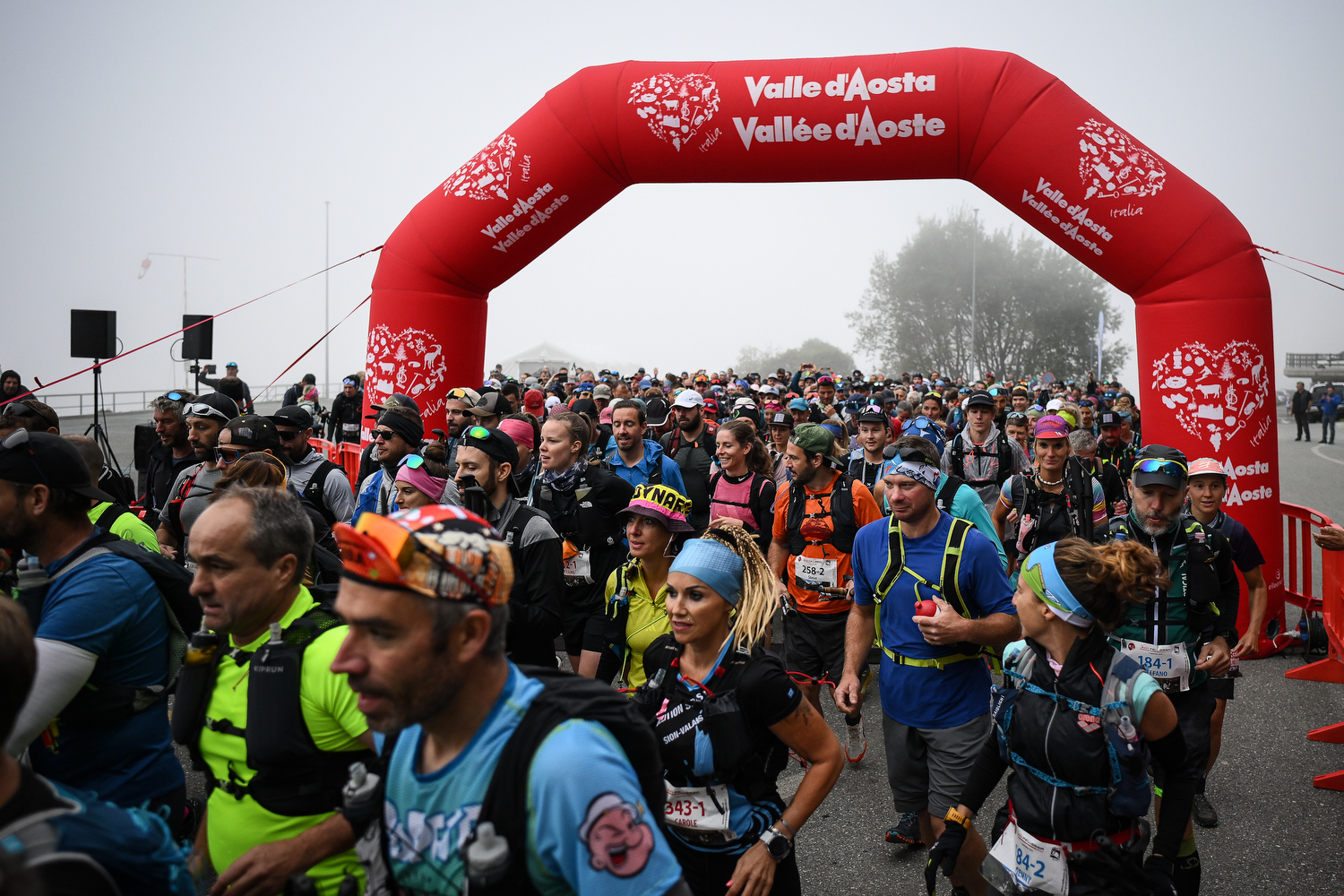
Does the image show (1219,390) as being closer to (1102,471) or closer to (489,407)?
(1102,471)

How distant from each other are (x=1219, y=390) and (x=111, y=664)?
8.30 meters

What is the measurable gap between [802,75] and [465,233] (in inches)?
152

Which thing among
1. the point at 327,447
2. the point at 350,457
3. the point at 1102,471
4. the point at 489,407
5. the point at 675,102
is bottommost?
the point at 1102,471

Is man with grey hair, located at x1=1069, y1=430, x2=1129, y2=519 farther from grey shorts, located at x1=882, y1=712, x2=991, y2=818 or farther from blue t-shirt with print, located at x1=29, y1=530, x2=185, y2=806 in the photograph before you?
blue t-shirt with print, located at x1=29, y1=530, x2=185, y2=806

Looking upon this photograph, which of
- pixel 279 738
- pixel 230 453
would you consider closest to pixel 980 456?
pixel 230 453

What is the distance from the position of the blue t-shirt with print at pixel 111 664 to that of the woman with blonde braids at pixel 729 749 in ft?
5.11

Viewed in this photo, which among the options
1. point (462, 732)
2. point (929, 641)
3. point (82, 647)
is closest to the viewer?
point (462, 732)

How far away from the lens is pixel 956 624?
358 cm

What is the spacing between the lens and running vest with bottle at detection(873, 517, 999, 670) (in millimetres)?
3750

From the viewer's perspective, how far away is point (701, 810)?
2596 mm

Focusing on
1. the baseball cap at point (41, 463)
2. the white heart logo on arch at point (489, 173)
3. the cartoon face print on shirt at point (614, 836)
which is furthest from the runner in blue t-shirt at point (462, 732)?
the white heart logo on arch at point (489, 173)

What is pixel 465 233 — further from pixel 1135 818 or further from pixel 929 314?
pixel 929 314

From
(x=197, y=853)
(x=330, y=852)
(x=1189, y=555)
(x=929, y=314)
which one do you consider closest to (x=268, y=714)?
(x=330, y=852)

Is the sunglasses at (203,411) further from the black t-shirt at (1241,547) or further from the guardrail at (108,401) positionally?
the guardrail at (108,401)
